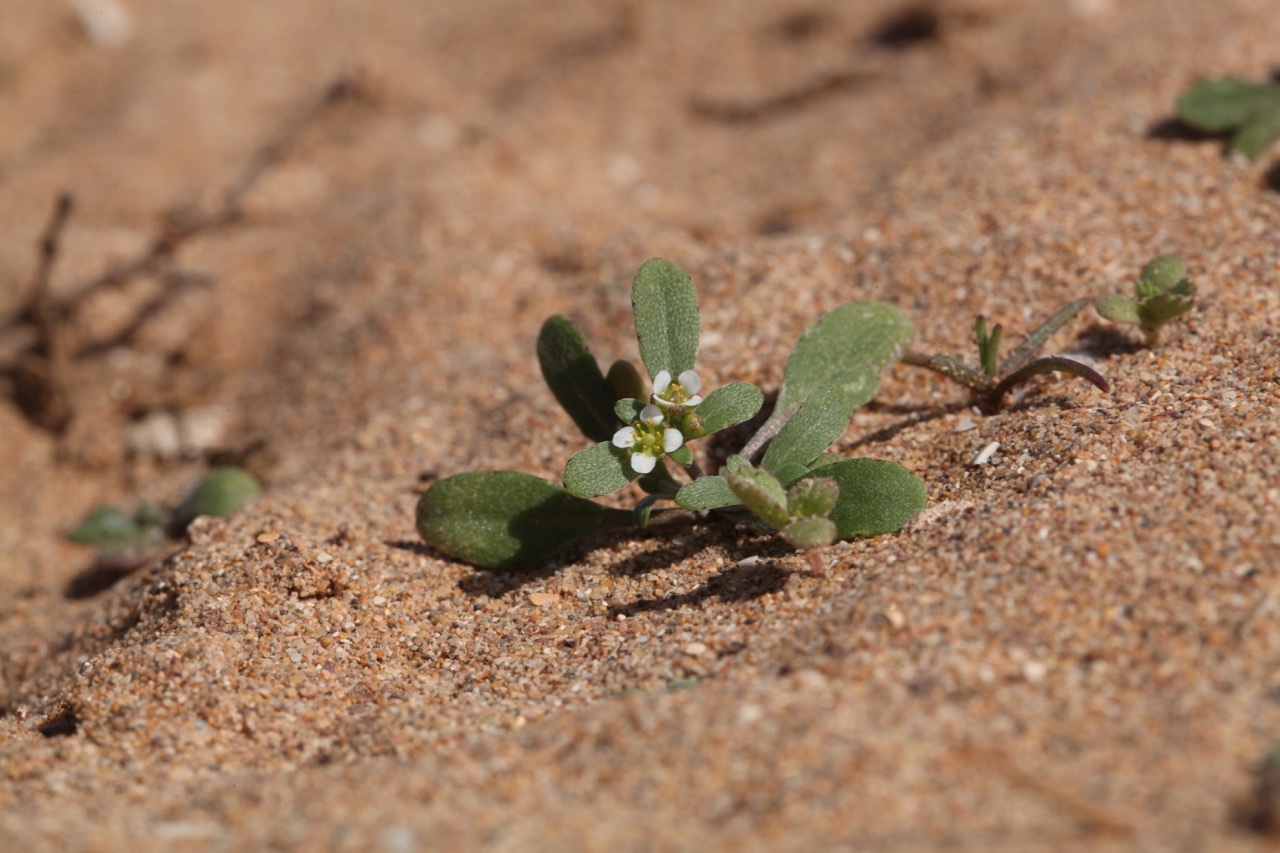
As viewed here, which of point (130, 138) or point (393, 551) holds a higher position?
point (130, 138)

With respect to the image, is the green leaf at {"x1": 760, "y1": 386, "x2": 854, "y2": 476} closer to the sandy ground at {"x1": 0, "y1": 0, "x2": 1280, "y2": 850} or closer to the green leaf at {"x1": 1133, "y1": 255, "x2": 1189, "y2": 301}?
the sandy ground at {"x1": 0, "y1": 0, "x2": 1280, "y2": 850}

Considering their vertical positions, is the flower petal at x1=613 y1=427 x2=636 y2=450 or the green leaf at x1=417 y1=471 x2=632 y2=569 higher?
the flower petal at x1=613 y1=427 x2=636 y2=450

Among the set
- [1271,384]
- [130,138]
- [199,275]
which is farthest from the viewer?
[130,138]

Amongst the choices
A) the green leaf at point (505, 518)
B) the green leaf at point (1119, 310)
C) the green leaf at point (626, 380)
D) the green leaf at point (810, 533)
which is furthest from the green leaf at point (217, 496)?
the green leaf at point (1119, 310)

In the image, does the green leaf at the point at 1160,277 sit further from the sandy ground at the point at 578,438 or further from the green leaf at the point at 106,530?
the green leaf at the point at 106,530

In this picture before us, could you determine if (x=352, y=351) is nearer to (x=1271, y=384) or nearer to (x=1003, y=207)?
(x=1003, y=207)

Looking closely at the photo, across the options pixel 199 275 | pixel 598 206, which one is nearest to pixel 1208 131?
pixel 598 206

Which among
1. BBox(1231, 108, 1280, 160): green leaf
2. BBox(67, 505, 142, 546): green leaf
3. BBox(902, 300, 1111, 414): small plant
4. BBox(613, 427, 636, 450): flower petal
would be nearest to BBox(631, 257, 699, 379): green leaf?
BBox(613, 427, 636, 450): flower petal
